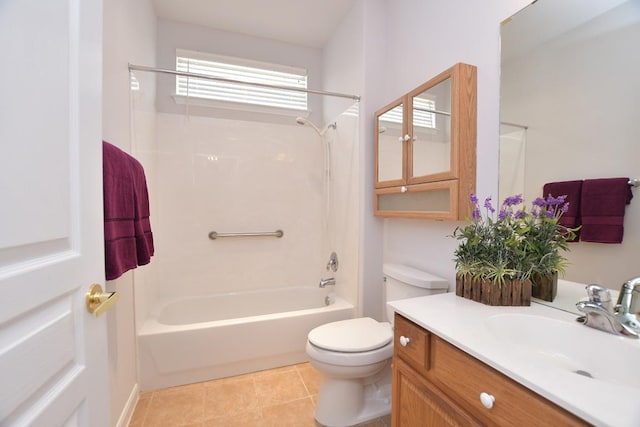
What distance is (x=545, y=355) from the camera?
0.85m

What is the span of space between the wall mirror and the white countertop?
222 mm

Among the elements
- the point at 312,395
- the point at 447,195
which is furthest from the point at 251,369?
the point at 447,195

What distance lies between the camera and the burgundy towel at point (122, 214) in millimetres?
1030

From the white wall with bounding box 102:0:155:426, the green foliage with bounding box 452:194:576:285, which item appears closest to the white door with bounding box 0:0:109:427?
the white wall with bounding box 102:0:155:426

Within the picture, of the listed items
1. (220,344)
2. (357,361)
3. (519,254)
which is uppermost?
(519,254)

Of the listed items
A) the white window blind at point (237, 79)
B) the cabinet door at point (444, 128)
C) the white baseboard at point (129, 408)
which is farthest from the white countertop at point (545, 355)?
the white window blind at point (237, 79)

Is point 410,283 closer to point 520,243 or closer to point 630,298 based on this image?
point 520,243

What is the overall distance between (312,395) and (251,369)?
0.48m

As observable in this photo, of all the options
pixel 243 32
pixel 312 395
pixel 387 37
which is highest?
pixel 243 32

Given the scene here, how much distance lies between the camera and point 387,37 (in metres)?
1.97

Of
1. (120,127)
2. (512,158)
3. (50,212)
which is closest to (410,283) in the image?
(512,158)

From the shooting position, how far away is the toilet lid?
1368mm

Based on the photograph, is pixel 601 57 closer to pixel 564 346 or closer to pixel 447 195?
pixel 447 195

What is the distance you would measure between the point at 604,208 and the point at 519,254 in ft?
0.93
